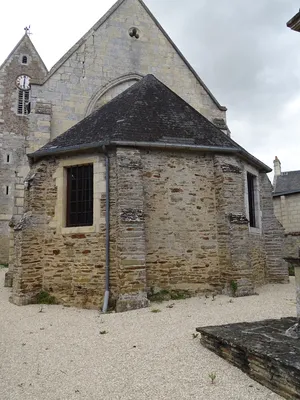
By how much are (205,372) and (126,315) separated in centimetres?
319

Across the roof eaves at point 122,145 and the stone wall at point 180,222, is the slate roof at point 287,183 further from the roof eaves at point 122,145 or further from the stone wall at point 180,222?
the stone wall at point 180,222

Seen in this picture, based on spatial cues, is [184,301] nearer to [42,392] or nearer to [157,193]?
[157,193]

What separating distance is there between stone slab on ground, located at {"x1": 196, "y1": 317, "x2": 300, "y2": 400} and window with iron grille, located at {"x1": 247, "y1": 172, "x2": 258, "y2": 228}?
18.4ft

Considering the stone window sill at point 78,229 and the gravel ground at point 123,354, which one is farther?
the stone window sill at point 78,229

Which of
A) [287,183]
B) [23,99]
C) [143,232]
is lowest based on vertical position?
[143,232]

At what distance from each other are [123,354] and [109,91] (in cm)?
1232

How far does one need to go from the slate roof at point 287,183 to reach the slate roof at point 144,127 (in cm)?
1086

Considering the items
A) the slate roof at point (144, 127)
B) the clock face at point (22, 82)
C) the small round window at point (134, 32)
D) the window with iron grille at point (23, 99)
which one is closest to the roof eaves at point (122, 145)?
the slate roof at point (144, 127)

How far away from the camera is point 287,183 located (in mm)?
22328

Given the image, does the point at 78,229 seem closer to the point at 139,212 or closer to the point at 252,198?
the point at 139,212

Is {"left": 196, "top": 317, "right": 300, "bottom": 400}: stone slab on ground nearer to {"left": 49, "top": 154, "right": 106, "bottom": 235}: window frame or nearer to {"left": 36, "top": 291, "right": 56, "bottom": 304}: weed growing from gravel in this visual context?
{"left": 49, "top": 154, "right": 106, "bottom": 235}: window frame

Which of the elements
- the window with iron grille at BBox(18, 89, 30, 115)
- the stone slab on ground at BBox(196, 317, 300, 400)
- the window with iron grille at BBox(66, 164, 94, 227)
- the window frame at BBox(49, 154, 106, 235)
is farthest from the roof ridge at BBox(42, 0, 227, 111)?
the window with iron grille at BBox(18, 89, 30, 115)

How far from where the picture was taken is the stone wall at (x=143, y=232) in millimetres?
7879

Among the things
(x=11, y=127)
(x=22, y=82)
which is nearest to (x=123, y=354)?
(x=11, y=127)
